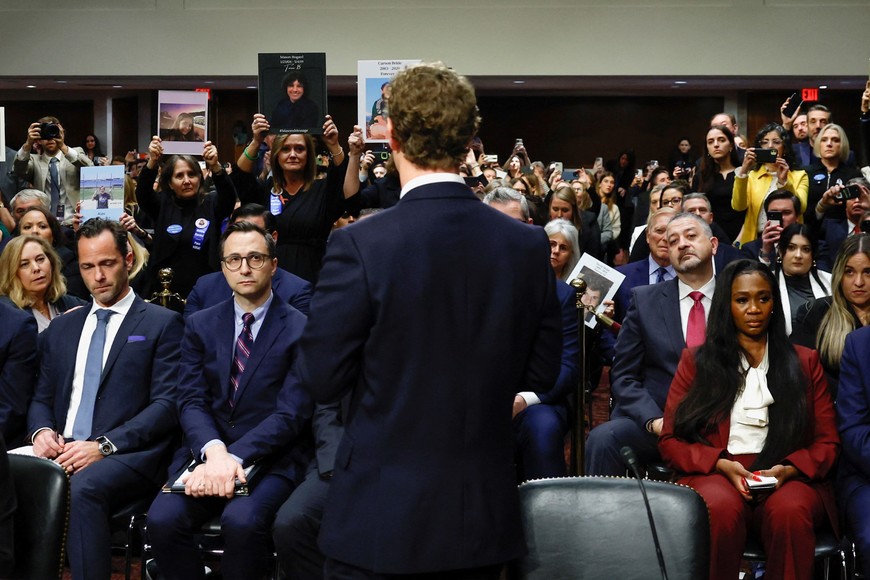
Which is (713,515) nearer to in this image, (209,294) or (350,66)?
(209,294)

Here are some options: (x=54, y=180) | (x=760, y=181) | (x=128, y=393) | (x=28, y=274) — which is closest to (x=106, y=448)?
(x=128, y=393)

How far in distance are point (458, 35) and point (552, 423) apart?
31.5 feet

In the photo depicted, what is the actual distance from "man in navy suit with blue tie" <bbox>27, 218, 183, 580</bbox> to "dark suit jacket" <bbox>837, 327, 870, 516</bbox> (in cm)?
236

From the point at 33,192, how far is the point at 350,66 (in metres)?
7.19

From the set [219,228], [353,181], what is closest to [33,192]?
[219,228]

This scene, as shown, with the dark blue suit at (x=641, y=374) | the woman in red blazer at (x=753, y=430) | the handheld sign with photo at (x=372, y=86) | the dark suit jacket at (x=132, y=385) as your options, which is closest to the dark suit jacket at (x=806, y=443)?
the woman in red blazer at (x=753, y=430)

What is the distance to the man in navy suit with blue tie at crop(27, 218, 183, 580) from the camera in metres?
3.76

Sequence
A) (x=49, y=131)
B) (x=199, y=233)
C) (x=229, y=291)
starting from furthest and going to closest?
(x=49, y=131) → (x=199, y=233) → (x=229, y=291)

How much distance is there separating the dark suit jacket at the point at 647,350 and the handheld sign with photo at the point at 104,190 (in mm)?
2719

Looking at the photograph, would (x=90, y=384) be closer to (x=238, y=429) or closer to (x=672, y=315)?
(x=238, y=429)

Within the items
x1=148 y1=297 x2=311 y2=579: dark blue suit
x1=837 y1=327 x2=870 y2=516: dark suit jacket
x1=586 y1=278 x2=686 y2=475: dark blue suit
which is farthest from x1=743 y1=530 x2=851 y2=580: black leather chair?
x1=148 y1=297 x2=311 y2=579: dark blue suit

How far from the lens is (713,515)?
331 cm

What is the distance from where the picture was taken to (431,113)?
200 cm

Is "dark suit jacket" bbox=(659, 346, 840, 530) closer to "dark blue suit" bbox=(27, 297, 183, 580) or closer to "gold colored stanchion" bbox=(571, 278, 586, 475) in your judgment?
"gold colored stanchion" bbox=(571, 278, 586, 475)
